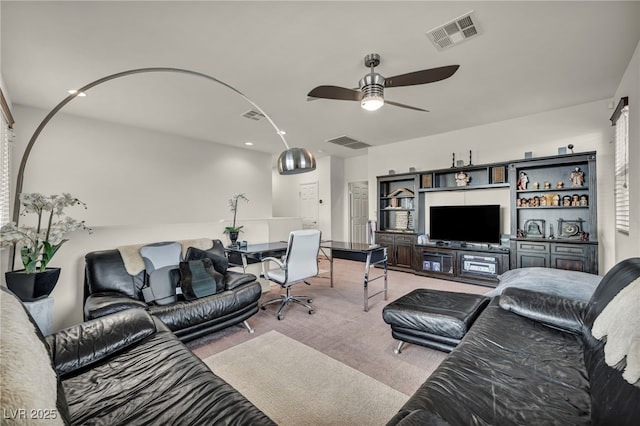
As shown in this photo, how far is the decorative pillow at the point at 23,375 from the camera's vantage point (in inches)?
28.1

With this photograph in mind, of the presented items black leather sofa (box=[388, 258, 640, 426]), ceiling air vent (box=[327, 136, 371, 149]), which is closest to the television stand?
ceiling air vent (box=[327, 136, 371, 149])

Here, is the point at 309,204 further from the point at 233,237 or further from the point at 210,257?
the point at 210,257

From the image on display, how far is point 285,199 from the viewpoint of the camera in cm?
895

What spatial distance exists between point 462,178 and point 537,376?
4312 mm

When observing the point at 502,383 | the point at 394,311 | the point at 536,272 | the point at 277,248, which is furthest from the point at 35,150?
the point at 536,272

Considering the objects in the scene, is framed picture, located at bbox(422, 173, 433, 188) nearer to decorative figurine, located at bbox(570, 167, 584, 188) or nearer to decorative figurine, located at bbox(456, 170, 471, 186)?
decorative figurine, located at bbox(456, 170, 471, 186)

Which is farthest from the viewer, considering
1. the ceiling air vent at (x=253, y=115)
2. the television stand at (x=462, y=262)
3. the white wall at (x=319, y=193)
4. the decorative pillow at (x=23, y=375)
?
the white wall at (x=319, y=193)

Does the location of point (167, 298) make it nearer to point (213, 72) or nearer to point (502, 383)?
point (213, 72)

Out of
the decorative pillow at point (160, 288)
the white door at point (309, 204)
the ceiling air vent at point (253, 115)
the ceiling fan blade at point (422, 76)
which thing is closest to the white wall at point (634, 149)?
the ceiling fan blade at point (422, 76)

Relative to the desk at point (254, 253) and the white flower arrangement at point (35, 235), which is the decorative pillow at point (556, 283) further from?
the white flower arrangement at point (35, 235)

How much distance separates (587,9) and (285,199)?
7639 millimetres

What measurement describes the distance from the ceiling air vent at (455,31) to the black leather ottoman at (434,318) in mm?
2340

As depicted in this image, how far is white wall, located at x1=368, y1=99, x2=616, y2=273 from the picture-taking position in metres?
3.86

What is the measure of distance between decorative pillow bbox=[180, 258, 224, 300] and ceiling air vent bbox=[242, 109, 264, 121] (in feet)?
7.83
